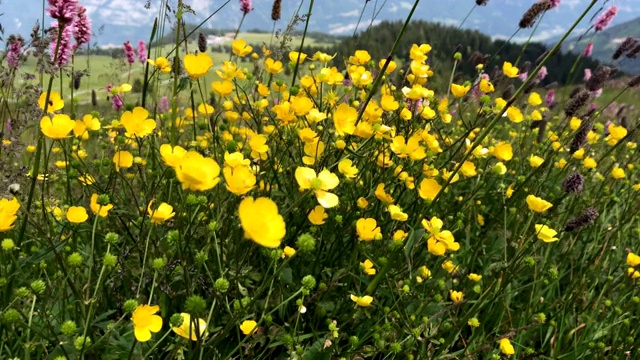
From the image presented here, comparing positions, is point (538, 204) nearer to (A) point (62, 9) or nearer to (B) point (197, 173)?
(B) point (197, 173)

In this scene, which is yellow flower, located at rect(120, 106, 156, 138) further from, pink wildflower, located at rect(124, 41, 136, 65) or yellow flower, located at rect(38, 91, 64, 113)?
pink wildflower, located at rect(124, 41, 136, 65)

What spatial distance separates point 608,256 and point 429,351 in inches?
57.6

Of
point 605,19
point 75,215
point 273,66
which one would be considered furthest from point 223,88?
point 605,19

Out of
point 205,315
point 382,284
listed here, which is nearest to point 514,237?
point 382,284

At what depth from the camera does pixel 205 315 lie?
153cm

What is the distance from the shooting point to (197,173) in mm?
1039

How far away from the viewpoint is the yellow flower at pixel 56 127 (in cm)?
142

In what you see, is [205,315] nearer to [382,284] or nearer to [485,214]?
[382,284]

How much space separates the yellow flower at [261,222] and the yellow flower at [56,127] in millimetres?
783

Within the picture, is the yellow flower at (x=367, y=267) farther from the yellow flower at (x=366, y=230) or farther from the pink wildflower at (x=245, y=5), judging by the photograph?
the pink wildflower at (x=245, y=5)

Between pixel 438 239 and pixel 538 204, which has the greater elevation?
pixel 538 204

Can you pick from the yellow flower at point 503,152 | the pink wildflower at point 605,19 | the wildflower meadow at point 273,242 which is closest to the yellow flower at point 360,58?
the wildflower meadow at point 273,242

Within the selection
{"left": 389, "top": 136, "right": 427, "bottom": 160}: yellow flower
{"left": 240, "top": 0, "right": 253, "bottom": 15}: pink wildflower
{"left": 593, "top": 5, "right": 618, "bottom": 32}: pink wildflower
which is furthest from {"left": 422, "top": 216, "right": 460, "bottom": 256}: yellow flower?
{"left": 593, "top": 5, "right": 618, "bottom": 32}: pink wildflower

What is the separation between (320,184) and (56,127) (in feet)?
2.70
